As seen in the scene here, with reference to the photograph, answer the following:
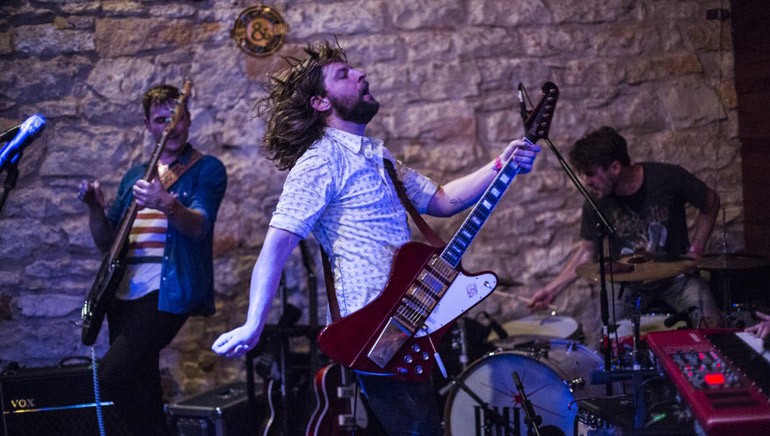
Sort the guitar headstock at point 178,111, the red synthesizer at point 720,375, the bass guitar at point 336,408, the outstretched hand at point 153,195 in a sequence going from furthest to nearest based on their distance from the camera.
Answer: the bass guitar at point 336,408
the guitar headstock at point 178,111
the outstretched hand at point 153,195
the red synthesizer at point 720,375

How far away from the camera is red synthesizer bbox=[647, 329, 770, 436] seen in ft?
6.57

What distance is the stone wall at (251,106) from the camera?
17.2 ft

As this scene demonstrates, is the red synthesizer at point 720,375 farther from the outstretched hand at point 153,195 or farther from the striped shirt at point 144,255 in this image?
the striped shirt at point 144,255

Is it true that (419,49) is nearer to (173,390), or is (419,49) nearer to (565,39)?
(565,39)

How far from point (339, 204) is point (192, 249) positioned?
145cm

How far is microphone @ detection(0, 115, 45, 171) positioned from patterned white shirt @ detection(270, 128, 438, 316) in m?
1.08

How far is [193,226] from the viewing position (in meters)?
4.12

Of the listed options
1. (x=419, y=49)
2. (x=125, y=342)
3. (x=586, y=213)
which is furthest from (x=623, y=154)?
(x=125, y=342)

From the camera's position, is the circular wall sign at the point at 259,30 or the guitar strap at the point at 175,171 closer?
the guitar strap at the point at 175,171

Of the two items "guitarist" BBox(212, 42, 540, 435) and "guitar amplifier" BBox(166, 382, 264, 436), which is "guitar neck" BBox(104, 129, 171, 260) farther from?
"guitarist" BBox(212, 42, 540, 435)

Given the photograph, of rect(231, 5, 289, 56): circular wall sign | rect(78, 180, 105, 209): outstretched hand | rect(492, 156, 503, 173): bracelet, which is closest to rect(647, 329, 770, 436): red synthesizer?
rect(492, 156, 503, 173): bracelet

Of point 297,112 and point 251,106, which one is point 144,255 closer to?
point 251,106

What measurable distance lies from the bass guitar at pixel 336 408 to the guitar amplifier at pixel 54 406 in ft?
3.18

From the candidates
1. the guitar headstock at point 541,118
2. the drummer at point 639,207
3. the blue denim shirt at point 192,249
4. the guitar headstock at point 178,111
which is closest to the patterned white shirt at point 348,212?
the guitar headstock at point 541,118
